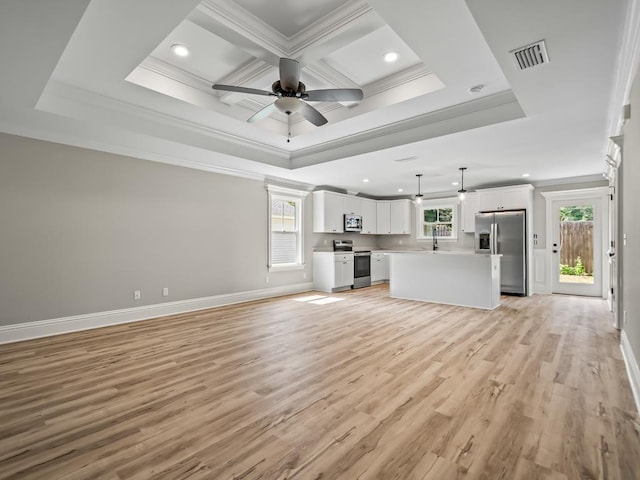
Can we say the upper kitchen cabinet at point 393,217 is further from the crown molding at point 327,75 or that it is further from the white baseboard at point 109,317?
the crown molding at point 327,75

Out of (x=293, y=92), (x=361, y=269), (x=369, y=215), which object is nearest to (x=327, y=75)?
(x=293, y=92)

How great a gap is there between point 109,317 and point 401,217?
288 inches

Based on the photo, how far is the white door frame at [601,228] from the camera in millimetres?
6410

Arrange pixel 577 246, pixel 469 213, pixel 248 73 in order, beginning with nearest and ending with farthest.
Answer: pixel 248 73 < pixel 577 246 < pixel 469 213

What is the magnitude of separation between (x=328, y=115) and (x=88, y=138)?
10.6 feet

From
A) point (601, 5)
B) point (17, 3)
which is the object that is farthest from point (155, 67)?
point (601, 5)

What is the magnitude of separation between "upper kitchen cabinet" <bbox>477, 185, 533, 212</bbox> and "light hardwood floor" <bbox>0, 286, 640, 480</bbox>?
11.6 feet

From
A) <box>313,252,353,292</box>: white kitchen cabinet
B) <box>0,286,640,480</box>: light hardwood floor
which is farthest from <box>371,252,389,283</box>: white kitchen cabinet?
<box>0,286,640,480</box>: light hardwood floor

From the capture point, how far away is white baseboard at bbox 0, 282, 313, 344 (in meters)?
3.81

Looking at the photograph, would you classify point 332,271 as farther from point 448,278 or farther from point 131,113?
point 131,113

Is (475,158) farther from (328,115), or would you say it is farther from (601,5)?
(601,5)

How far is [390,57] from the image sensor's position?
3197mm

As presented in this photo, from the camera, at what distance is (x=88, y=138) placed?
421 cm

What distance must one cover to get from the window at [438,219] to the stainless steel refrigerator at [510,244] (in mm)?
1182
